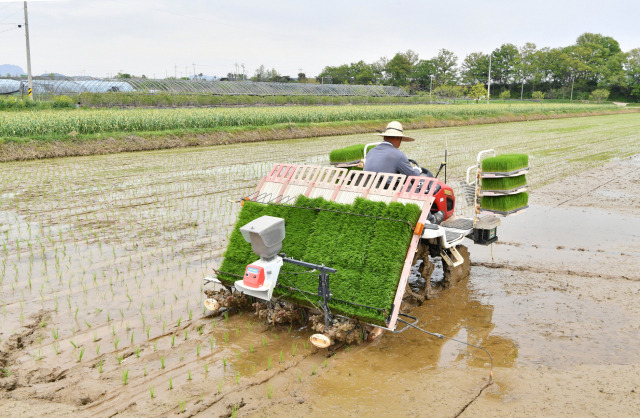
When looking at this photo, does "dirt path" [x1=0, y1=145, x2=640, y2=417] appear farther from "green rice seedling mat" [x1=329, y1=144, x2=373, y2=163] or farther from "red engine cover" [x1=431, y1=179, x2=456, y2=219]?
"green rice seedling mat" [x1=329, y1=144, x2=373, y2=163]

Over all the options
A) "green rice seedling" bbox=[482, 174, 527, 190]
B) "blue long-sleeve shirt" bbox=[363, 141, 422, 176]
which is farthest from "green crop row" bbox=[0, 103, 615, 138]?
"green rice seedling" bbox=[482, 174, 527, 190]

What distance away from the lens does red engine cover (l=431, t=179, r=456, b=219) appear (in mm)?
6091

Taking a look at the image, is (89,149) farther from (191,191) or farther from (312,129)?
(312,129)

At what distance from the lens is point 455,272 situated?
6.20m

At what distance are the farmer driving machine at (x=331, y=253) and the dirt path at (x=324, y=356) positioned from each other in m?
0.25

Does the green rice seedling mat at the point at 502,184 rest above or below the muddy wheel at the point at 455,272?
above

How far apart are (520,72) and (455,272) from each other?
3641 inches

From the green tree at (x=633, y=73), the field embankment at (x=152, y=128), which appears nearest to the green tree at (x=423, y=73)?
the green tree at (x=633, y=73)

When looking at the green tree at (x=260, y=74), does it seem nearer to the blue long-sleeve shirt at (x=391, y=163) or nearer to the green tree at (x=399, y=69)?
the green tree at (x=399, y=69)

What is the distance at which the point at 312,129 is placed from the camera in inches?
984

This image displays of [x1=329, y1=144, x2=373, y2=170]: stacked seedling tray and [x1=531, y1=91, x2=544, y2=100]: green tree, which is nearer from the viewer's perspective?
[x1=329, y1=144, x2=373, y2=170]: stacked seedling tray

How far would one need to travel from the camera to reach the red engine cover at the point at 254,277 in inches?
172

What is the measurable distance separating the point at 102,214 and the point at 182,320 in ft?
16.2

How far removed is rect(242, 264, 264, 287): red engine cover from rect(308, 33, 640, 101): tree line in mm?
81417
